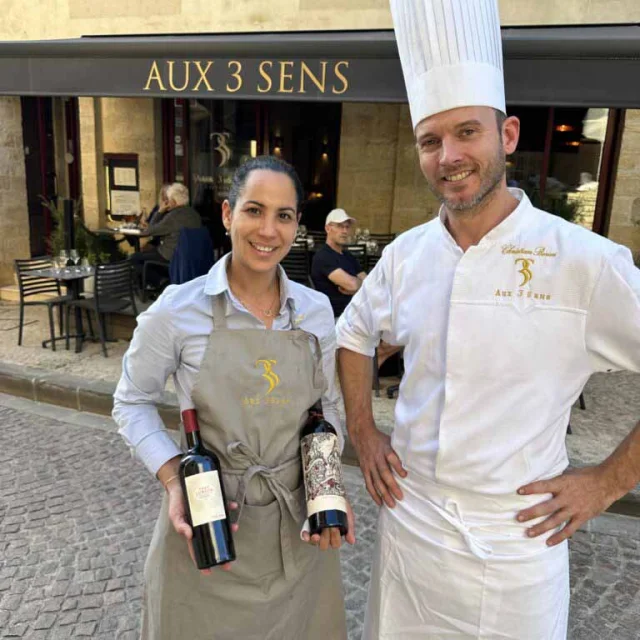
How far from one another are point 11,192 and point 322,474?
30.4ft

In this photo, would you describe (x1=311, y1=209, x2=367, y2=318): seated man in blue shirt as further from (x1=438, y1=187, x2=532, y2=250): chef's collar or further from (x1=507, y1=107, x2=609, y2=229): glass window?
(x1=438, y1=187, x2=532, y2=250): chef's collar

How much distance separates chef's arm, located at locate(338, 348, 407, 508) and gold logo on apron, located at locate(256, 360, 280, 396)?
0.97 ft

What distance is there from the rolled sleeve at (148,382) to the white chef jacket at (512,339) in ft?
2.29

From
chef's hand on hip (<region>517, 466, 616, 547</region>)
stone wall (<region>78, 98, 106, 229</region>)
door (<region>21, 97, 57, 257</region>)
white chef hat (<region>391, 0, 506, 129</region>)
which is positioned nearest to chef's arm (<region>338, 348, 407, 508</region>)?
chef's hand on hip (<region>517, 466, 616, 547</region>)

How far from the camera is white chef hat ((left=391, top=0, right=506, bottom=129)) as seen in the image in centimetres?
148

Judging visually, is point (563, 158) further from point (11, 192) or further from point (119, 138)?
point (11, 192)

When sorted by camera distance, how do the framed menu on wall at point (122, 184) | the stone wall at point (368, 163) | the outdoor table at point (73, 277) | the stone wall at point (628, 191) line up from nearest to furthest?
the outdoor table at point (73, 277), the stone wall at point (628, 191), the stone wall at point (368, 163), the framed menu on wall at point (122, 184)

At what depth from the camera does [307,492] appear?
61.3 inches

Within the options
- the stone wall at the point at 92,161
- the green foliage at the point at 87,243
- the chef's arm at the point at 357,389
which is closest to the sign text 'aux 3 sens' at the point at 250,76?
A: the chef's arm at the point at 357,389

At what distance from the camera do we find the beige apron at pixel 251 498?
5.16 ft

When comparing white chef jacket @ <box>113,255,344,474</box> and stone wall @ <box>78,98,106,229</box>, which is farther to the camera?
stone wall @ <box>78,98,106,229</box>

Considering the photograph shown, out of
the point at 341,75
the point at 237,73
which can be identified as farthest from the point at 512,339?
the point at 237,73

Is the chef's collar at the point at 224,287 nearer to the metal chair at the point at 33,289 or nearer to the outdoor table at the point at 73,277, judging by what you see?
the outdoor table at the point at 73,277

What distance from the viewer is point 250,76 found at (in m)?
4.33
